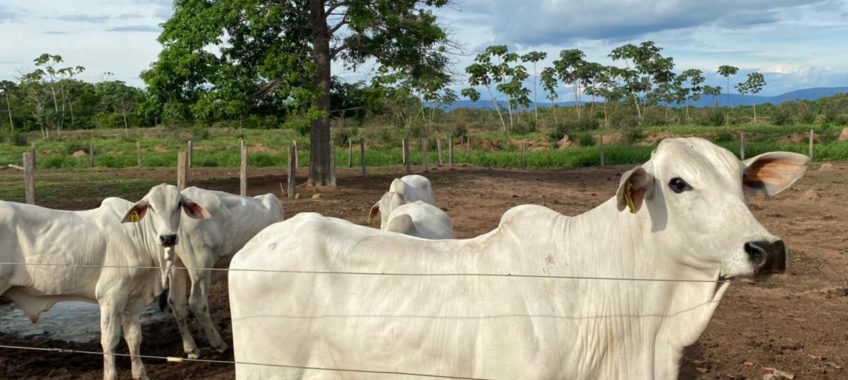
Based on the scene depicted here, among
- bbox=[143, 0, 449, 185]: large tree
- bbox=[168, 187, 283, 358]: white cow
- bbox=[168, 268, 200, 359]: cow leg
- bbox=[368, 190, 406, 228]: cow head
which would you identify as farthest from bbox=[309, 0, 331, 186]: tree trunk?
bbox=[168, 268, 200, 359]: cow leg

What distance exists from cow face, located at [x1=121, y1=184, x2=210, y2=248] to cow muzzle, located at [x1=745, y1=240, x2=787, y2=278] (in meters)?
5.54

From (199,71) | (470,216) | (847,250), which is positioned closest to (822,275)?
(847,250)

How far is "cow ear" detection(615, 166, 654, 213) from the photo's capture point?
2.80m

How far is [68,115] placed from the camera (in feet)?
214

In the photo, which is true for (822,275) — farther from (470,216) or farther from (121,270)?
(121,270)

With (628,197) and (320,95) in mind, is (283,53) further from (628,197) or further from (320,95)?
(628,197)

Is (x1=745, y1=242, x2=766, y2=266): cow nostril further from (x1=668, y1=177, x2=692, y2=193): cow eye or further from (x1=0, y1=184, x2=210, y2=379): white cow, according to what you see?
(x1=0, y1=184, x2=210, y2=379): white cow

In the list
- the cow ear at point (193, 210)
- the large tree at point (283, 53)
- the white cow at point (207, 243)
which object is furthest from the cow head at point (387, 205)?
the large tree at point (283, 53)

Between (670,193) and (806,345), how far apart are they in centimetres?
537

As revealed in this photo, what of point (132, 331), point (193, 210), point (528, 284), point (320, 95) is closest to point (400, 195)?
point (193, 210)

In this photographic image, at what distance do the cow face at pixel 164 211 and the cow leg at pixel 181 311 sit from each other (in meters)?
0.71

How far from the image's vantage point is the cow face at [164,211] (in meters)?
7.00

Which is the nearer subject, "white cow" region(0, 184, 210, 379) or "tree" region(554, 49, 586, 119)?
"white cow" region(0, 184, 210, 379)

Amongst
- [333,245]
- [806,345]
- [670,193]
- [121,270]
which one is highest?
[670,193]
